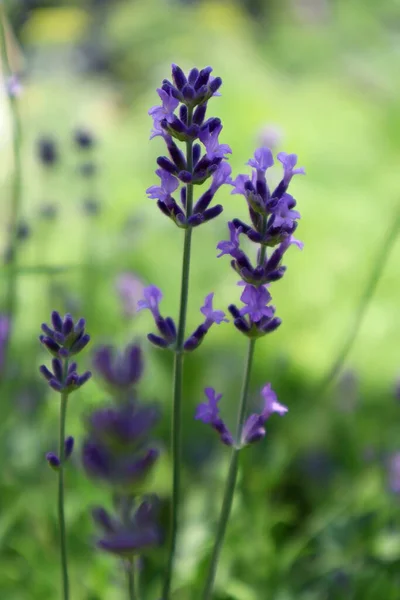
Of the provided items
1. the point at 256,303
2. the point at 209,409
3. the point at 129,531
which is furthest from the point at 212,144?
the point at 129,531

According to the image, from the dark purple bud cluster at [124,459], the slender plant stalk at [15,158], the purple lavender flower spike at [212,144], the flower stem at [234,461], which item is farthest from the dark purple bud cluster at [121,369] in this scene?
the slender plant stalk at [15,158]

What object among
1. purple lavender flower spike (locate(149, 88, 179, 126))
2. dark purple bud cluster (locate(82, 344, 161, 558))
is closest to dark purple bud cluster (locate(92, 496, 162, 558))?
dark purple bud cluster (locate(82, 344, 161, 558))

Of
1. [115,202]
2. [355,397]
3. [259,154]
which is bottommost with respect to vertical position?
[355,397]

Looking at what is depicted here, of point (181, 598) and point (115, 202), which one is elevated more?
point (115, 202)

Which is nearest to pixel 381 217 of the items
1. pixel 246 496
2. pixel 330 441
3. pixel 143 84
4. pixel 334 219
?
pixel 334 219

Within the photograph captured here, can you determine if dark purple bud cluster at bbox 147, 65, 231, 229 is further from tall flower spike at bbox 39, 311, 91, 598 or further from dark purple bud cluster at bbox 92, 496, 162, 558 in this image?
dark purple bud cluster at bbox 92, 496, 162, 558

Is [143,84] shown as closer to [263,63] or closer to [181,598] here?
[263,63]

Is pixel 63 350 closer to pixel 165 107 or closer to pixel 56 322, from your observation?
pixel 56 322
